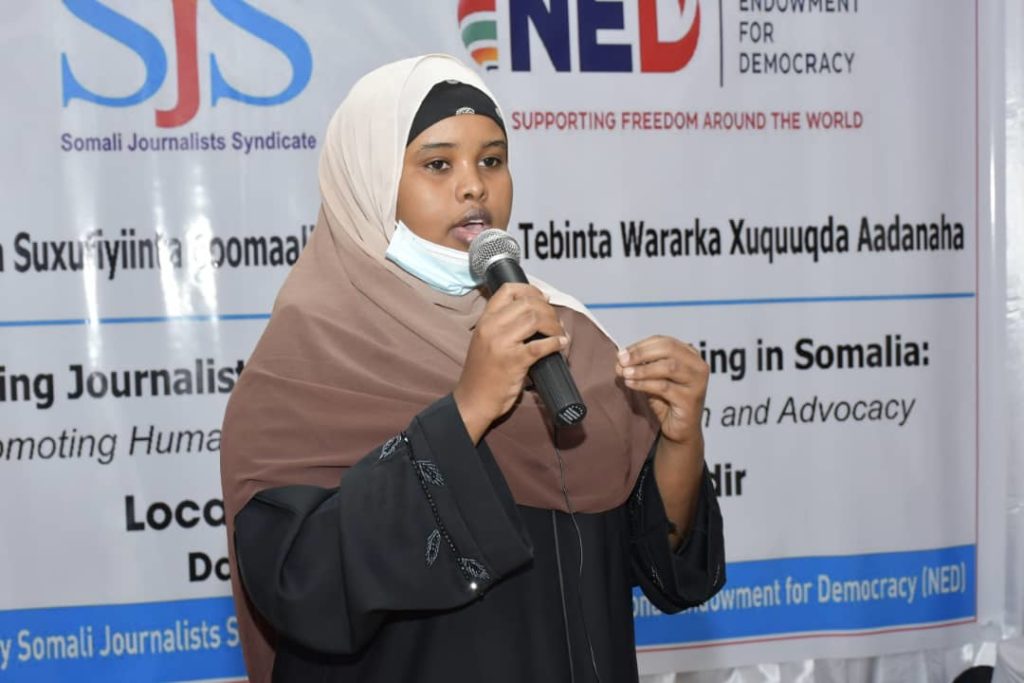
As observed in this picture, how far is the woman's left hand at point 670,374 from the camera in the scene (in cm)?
135

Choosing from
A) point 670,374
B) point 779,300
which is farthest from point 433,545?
point 779,300

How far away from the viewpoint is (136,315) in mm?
2742

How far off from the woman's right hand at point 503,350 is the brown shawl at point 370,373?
A: 0.50ft

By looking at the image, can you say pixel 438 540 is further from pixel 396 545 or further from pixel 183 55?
pixel 183 55

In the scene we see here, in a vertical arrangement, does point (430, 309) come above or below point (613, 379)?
above

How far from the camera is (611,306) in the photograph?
2.95 metres

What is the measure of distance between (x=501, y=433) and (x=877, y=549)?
6.80 feet

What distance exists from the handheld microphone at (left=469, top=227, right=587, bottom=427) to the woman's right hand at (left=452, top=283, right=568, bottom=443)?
21 mm

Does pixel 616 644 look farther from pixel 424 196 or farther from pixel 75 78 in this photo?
pixel 75 78

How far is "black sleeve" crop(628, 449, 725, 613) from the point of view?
4.96 ft

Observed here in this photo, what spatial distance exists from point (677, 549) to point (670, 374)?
32cm

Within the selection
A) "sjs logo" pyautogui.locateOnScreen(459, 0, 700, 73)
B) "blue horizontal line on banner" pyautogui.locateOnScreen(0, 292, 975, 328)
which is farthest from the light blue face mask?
"sjs logo" pyautogui.locateOnScreen(459, 0, 700, 73)

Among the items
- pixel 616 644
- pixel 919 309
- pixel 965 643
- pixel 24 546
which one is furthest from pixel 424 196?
pixel 965 643

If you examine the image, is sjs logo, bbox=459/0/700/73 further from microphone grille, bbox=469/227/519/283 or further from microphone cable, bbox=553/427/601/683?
microphone cable, bbox=553/427/601/683
